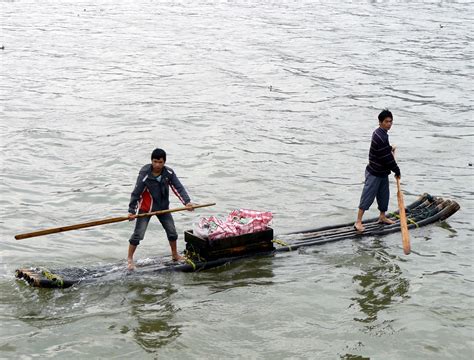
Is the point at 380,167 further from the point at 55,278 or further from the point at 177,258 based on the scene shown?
the point at 55,278

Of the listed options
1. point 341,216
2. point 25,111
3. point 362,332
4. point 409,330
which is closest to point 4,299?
point 362,332

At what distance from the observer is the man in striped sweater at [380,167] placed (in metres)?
11.0

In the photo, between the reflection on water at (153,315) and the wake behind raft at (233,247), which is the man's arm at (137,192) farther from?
the reflection on water at (153,315)

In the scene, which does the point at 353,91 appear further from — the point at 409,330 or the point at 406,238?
the point at 409,330

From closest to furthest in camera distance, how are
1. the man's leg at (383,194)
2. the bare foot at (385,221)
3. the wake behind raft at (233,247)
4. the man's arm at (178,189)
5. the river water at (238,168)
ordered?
the river water at (238,168), the wake behind raft at (233,247), the man's arm at (178,189), the man's leg at (383,194), the bare foot at (385,221)

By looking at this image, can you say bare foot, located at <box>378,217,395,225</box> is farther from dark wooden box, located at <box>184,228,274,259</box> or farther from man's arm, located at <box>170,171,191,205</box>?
man's arm, located at <box>170,171,191,205</box>

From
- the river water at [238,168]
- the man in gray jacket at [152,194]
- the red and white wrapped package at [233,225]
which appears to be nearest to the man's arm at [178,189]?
the man in gray jacket at [152,194]

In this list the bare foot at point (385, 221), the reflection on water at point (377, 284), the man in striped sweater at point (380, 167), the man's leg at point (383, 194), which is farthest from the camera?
the bare foot at point (385, 221)

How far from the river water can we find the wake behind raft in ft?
0.47

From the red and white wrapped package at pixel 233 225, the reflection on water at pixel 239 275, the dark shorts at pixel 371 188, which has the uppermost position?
the dark shorts at pixel 371 188

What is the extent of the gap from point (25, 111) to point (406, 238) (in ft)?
46.3

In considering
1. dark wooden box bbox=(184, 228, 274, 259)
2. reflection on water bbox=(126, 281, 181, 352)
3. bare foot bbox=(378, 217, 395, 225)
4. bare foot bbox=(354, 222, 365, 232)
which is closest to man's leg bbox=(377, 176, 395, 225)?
bare foot bbox=(378, 217, 395, 225)

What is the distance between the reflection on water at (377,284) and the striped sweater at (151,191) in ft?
9.26

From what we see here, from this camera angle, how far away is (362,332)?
884 centimetres
